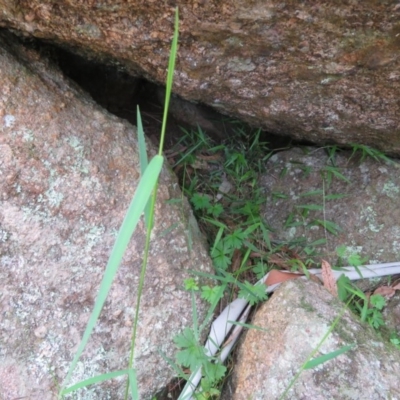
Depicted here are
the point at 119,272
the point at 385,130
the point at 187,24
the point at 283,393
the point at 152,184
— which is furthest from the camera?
the point at 385,130

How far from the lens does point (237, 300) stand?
1609 millimetres

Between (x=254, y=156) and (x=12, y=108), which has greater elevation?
(x=12, y=108)

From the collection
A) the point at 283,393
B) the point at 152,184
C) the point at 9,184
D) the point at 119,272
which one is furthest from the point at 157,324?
the point at 152,184

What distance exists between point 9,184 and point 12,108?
0.23 meters

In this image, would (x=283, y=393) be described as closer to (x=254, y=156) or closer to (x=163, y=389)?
(x=163, y=389)

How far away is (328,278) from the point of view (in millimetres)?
1670

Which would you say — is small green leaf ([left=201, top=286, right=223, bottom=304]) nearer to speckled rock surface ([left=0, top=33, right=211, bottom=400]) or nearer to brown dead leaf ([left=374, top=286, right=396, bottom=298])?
speckled rock surface ([left=0, top=33, right=211, bottom=400])

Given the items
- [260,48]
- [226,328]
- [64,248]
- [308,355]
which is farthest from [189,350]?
[260,48]

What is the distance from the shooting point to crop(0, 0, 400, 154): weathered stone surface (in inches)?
43.8

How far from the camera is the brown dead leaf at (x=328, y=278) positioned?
1650 mm

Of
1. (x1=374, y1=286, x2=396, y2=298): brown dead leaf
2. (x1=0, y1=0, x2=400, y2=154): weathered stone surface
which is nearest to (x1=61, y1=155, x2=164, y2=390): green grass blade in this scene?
(x1=0, y1=0, x2=400, y2=154): weathered stone surface

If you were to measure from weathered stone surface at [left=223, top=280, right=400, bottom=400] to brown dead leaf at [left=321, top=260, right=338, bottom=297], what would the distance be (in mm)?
146

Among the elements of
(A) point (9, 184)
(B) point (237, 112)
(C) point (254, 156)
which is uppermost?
(A) point (9, 184)

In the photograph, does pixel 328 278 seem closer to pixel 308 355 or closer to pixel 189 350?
pixel 308 355
